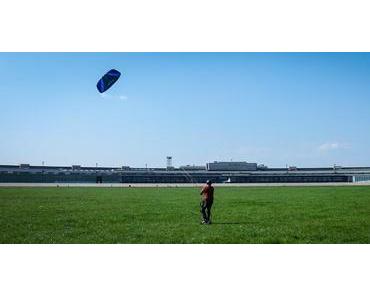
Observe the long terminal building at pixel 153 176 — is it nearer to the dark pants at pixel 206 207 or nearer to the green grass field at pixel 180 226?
the green grass field at pixel 180 226

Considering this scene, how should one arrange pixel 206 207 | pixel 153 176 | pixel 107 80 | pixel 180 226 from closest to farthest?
1. pixel 180 226
2. pixel 206 207
3. pixel 107 80
4. pixel 153 176

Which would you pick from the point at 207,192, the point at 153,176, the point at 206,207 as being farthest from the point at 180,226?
the point at 153,176

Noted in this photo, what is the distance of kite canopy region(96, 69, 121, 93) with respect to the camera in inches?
877

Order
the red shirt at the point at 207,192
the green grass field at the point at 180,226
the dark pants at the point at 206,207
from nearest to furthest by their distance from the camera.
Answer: the green grass field at the point at 180,226
the dark pants at the point at 206,207
the red shirt at the point at 207,192

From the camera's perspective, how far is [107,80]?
22453 millimetres

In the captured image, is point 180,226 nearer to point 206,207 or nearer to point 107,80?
point 206,207

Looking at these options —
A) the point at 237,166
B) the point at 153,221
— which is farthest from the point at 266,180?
the point at 153,221

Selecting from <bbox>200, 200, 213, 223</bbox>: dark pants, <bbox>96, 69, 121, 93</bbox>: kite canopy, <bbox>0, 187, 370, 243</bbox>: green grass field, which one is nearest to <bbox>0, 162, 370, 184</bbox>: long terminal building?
<bbox>0, 187, 370, 243</bbox>: green grass field

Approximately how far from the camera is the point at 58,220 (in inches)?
879

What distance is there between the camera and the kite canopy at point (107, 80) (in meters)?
22.3

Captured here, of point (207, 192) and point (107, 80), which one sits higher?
point (107, 80)

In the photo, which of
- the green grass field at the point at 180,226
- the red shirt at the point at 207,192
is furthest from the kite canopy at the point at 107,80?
the red shirt at the point at 207,192

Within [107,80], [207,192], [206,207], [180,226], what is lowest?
[180,226]
